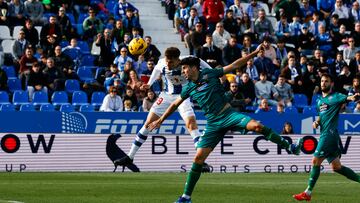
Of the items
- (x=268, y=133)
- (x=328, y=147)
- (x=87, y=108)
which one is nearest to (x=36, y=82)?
(x=87, y=108)

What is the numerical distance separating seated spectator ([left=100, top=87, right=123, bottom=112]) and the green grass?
541 cm

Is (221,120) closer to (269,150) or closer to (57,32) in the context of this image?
(269,150)

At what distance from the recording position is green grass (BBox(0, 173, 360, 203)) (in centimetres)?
1570

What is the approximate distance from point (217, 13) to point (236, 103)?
5.27m

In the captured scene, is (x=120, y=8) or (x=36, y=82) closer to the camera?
(x=36, y=82)

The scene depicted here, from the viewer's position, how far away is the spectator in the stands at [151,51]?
3061 cm

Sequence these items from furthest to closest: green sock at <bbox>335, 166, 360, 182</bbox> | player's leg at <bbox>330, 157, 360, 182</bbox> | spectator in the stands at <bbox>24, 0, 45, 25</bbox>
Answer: spectator in the stands at <bbox>24, 0, 45, 25</bbox> < green sock at <bbox>335, 166, 360, 182</bbox> < player's leg at <bbox>330, 157, 360, 182</bbox>

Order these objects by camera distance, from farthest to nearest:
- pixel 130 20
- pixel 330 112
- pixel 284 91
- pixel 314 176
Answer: pixel 130 20 → pixel 284 91 → pixel 330 112 → pixel 314 176

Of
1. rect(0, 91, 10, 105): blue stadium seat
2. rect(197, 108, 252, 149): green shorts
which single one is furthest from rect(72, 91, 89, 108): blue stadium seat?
rect(197, 108, 252, 149): green shorts

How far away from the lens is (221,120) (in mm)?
14695

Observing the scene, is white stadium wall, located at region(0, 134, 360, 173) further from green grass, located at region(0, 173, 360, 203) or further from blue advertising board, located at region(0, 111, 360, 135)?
blue advertising board, located at region(0, 111, 360, 135)

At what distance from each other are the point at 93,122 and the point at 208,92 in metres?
12.3

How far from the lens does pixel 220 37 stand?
104 ft

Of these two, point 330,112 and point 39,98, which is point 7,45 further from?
point 330,112
